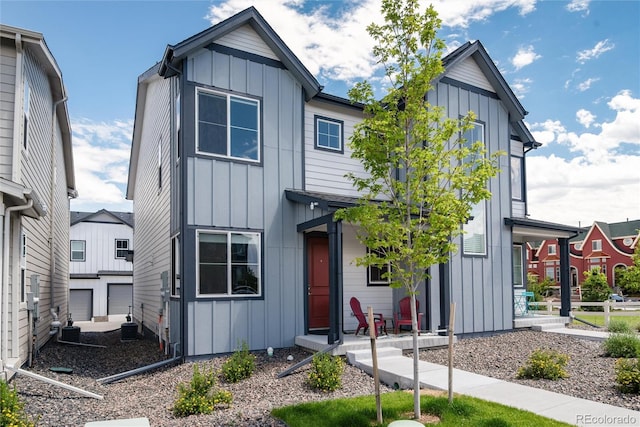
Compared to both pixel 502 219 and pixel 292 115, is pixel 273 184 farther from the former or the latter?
pixel 502 219

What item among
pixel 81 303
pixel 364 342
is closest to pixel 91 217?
pixel 81 303

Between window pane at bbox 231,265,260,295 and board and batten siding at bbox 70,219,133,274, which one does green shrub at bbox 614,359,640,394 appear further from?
board and batten siding at bbox 70,219,133,274

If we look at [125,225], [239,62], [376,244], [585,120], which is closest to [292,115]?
[239,62]

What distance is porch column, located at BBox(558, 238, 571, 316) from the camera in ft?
43.1

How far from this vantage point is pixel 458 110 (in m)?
12.0

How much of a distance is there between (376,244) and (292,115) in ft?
17.7

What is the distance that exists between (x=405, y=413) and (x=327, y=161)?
657 centimetres

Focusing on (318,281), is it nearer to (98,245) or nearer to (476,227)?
(476,227)

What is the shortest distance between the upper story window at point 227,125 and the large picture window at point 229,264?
5.51 feet

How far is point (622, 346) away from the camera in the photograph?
8758 millimetres

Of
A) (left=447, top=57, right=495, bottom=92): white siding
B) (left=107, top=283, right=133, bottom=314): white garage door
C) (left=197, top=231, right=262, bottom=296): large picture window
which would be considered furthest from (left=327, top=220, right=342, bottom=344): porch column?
(left=107, top=283, right=133, bottom=314): white garage door

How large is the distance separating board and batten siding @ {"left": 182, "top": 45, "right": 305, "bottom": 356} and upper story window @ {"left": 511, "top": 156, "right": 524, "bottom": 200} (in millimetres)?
6830

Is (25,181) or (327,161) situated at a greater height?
(327,161)

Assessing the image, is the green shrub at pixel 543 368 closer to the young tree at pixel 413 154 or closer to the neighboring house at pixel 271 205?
the young tree at pixel 413 154
